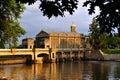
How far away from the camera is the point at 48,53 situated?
77.6 metres

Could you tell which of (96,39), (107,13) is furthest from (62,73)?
(96,39)

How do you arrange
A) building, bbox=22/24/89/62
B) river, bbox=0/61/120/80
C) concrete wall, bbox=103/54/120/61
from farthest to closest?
1. building, bbox=22/24/89/62
2. concrete wall, bbox=103/54/120/61
3. river, bbox=0/61/120/80

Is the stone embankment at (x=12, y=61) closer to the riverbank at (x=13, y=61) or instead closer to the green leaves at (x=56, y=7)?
the riverbank at (x=13, y=61)

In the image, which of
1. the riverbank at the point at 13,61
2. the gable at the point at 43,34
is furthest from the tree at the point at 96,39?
the riverbank at the point at 13,61

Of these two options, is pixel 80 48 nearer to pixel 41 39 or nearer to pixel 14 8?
pixel 41 39

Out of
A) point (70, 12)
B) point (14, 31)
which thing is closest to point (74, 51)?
point (14, 31)

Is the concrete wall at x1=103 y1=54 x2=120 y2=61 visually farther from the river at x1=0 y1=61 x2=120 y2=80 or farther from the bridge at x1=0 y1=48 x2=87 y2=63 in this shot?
the river at x1=0 y1=61 x2=120 y2=80

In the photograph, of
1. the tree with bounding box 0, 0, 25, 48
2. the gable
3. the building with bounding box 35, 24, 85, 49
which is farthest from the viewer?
the gable

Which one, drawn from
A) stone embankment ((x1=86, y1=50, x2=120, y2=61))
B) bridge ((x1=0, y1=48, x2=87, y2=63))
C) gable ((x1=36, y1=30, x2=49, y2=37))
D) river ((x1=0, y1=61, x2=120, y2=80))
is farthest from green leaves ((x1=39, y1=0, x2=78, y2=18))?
gable ((x1=36, y1=30, x2=49, y2=37))

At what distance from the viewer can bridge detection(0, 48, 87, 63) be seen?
229ft

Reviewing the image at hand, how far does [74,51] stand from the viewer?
8731 centimetres

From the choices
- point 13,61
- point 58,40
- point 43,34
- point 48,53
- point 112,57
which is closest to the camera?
point 13,61

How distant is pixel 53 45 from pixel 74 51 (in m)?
6.09

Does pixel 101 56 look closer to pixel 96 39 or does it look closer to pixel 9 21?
pixel 96 39
